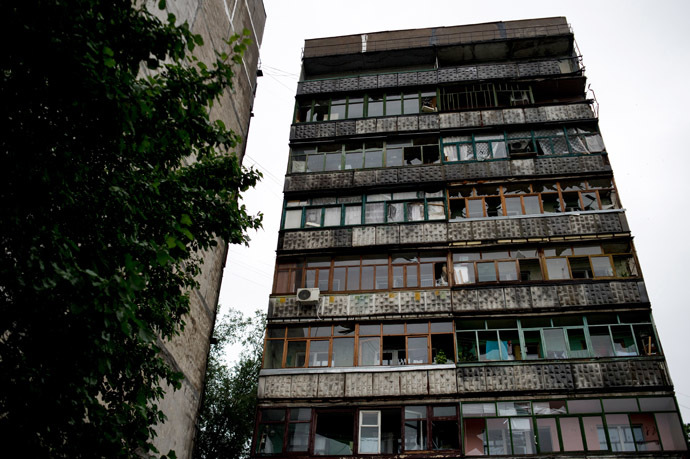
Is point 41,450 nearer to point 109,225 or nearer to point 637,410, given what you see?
point 109,225

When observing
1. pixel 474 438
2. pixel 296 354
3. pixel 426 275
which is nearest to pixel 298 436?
pixel 296 354

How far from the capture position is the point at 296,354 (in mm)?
18500

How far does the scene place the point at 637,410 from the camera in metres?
15.9

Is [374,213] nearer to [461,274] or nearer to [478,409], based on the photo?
[461,274]

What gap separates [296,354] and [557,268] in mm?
8692

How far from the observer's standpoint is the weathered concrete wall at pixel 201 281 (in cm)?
1736

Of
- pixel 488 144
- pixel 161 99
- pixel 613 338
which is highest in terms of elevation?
pixel 488 144

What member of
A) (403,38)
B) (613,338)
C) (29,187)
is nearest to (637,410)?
(613,338)

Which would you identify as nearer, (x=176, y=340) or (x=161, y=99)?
(x=161, y=99)

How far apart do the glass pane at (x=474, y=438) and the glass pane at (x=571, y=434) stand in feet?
6.85

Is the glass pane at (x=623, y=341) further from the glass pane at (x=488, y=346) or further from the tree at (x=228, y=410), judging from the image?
the tree at (x=228, y=410)

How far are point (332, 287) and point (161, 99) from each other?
40.6 feet

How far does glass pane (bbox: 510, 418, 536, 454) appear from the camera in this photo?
51.9 feet

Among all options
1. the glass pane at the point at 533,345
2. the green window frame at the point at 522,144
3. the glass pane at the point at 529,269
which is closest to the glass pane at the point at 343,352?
the glass pane at the point at 533,345
